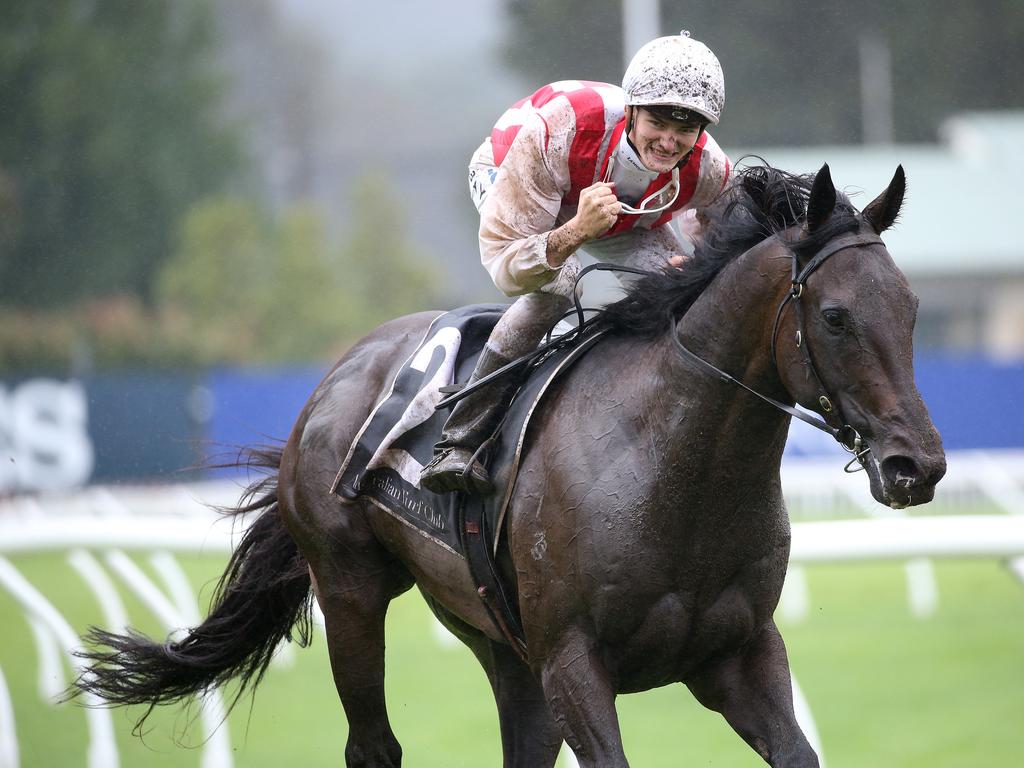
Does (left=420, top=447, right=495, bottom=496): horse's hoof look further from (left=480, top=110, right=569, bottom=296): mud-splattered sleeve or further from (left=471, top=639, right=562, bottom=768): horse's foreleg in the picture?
(left=471, top=639, right=562, bottom=768): horse's foreleg

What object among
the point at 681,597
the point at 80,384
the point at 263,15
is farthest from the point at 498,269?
the point at 263,15

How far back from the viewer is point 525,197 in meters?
3.75

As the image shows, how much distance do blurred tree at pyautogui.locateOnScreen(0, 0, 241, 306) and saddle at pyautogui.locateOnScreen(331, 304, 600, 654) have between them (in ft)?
98.5

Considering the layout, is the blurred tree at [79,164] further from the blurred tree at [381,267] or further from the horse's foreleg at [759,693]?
the horse's foreleg at [759,693]

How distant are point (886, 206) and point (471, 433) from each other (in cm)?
124

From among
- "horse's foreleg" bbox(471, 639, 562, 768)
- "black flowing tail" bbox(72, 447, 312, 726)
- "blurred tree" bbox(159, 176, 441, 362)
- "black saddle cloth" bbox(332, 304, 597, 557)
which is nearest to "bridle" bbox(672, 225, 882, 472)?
"black saddle cloth" bbox(332, 304, 597, 557)

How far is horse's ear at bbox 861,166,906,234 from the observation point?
3.26 m

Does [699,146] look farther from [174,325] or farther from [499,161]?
[174,325]

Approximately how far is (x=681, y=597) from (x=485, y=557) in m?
0.64

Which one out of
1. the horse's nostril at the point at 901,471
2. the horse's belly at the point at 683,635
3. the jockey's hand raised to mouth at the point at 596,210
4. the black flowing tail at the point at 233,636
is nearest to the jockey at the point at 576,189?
the jockey's hand raised to mouth at the point at 596,210

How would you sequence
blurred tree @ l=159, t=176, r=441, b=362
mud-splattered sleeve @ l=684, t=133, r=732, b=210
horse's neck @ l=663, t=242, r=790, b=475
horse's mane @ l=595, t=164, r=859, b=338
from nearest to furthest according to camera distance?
horse's neck @ l=663, t=242, r=790, b=475, horse's mane @ l=595, t=164, r=859, b=338, mud-splattered sleeve @ l=684, t=133, r=732, b=210, blurred tree @ l=159, t=176, r=441, b=362

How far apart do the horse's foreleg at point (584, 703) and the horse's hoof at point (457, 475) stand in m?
0.50

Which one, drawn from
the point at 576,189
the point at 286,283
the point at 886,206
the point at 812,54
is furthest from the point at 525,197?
the point at 812,54

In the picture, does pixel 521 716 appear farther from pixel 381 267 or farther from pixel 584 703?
pixel 381 267
